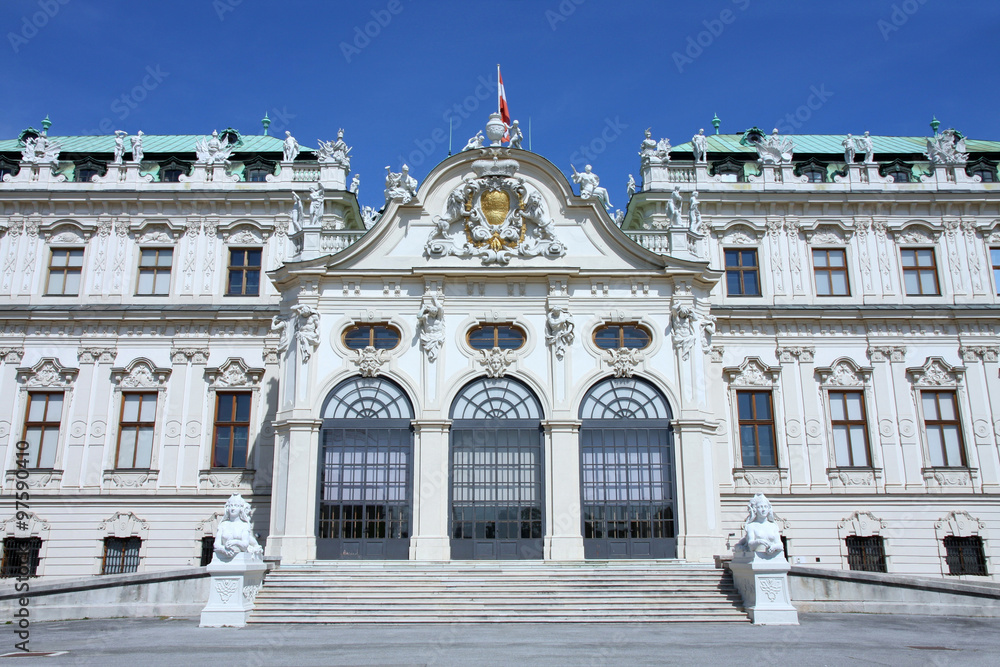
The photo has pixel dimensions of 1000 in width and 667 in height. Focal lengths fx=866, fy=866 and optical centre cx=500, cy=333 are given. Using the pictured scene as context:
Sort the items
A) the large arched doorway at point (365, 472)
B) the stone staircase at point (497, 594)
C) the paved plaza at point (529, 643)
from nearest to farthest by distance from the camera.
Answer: the paved plaza at point (529, 643), the stone staircase at point (497, 594), the large arched doorway at point (365, 472)

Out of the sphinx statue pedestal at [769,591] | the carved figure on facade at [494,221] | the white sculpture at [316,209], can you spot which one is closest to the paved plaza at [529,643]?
the sphinx statue pedestal at [769,591]

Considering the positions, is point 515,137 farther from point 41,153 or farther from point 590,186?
point 41,153

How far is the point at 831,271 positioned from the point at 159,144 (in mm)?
27325

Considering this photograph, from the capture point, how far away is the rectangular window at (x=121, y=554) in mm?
28986

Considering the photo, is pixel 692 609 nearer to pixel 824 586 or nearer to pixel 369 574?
pixel 824 586

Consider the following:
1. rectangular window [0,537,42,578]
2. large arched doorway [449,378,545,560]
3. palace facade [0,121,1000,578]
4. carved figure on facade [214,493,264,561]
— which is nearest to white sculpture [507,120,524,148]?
palace facade [0,121,1000,578]

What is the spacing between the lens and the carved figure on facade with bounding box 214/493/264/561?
1964cm

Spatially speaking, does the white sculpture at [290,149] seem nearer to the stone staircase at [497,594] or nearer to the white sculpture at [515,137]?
the white sculpture at [515,137]

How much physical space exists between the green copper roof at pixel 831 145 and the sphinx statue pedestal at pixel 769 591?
1901 cm

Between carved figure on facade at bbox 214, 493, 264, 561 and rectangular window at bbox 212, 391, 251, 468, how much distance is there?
9983 millimetres

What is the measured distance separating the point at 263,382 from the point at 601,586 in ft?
49.8

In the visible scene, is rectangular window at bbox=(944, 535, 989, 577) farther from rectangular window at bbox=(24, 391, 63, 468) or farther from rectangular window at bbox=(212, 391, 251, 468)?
rectangular window at bbox=(24, 391, 63, 468)

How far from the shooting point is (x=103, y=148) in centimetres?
3534

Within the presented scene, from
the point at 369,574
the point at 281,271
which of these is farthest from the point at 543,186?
the point at 369,574
